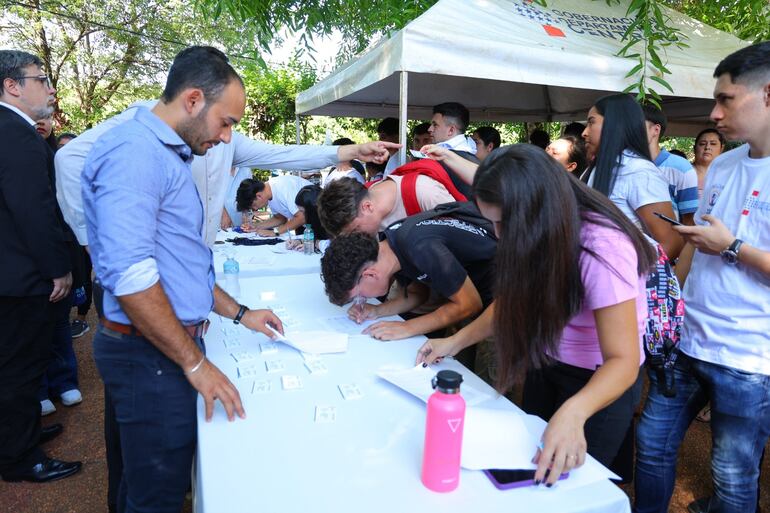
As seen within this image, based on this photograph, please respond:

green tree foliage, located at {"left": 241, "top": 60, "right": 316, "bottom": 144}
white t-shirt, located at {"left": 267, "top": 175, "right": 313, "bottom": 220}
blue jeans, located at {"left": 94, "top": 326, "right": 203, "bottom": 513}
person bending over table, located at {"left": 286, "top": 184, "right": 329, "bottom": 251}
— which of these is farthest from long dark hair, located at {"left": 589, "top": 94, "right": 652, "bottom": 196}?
green tree foliage, located at {"left": 241, "top": 60, "right": 316, "bottom": 144}

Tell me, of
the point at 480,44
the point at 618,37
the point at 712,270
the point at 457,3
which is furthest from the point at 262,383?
the point at 618,37

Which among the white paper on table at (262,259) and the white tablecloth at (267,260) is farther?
the white paper on table at (262,259)

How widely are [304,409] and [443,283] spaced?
0.69 meters

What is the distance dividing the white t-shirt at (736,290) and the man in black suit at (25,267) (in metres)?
2.59

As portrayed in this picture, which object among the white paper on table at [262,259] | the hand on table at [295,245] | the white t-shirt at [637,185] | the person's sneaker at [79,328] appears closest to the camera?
the white t-shirt at [637,185]

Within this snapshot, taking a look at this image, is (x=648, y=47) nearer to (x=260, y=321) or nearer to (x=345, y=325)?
(x=345, y=325)

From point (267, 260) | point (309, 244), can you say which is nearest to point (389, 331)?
point (267, 260)

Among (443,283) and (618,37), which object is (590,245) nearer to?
(443,283)

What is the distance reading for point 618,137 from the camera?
2.06m

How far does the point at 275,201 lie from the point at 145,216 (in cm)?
332

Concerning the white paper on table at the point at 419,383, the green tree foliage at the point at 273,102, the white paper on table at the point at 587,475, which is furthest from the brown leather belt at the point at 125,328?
the green tree foliage at the point at 273,102

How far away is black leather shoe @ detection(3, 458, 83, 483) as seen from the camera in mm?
2203

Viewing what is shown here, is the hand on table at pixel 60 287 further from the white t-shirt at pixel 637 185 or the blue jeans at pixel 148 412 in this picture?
the white t-shirt at pixel 637 185

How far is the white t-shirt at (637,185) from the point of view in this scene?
198 centimetres
